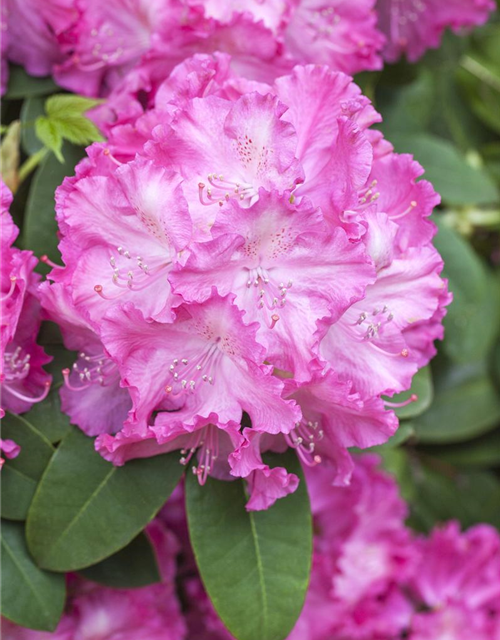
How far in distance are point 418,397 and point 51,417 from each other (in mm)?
468

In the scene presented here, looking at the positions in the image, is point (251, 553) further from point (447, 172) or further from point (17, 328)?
point (447, 172)

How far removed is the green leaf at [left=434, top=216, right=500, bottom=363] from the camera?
1.51m

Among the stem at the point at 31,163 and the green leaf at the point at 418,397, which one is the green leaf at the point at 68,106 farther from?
the green leaf at the point at 418,397

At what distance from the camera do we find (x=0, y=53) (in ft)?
3.75

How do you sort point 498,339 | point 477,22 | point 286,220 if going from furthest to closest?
point 498,339 < point 477,22 < point 286,220

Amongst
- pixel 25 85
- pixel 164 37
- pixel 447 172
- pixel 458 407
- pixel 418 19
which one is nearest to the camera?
pixel 164 37

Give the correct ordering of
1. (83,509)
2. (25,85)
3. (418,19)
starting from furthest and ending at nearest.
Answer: (418,19)
(25,85)
(83,509)

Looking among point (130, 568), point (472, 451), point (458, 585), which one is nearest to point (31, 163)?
point (130, 568)

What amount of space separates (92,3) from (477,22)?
0.68 meters

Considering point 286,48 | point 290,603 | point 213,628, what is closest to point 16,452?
point 290,603

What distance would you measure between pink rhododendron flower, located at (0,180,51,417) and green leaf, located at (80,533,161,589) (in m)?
0.24

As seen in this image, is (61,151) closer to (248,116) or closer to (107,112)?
(107,112)

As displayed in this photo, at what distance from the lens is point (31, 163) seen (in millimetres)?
1105

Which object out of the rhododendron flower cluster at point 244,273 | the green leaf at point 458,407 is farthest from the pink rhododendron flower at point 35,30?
the green leaf at point 458,407
